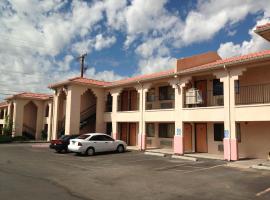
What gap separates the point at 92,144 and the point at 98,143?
0.53m

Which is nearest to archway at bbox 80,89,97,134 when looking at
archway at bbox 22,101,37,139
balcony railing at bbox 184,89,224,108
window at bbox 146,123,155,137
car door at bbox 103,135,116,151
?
window at bbox 146,123,155,137

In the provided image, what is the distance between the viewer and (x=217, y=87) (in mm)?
20000

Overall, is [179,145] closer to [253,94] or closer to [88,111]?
[253,94]

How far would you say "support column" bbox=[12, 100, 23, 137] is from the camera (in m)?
36.7

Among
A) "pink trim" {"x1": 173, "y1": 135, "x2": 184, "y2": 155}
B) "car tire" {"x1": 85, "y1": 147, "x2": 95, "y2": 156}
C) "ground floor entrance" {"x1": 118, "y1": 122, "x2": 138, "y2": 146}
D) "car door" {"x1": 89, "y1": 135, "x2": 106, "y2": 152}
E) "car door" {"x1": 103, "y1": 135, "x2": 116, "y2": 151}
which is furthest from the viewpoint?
"ground floor entrance" {"x1": 118, "y1": 122, "x2": 138, "y2": 146}

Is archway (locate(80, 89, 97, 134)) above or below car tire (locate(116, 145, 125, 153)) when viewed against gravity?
above

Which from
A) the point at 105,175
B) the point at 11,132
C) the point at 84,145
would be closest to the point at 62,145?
the point at 84,145

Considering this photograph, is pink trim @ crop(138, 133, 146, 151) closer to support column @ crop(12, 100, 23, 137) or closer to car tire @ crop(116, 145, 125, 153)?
car tire @ crop(116, 145, 125, 153)

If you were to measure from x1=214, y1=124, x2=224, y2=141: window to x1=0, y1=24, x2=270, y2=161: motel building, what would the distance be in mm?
71

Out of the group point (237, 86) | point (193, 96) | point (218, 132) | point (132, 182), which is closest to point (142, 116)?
point (193, 96)

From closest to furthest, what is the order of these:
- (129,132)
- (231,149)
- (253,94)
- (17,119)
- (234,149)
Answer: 1. (234,149)
2. (231,149)
3. (253,94)
4. (129,132)
5. (17,119)

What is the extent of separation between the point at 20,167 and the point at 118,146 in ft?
28.5

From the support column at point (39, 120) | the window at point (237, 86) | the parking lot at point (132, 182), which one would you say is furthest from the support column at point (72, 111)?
the window at point (237, 86)

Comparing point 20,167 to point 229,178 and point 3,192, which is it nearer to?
point 3,192
